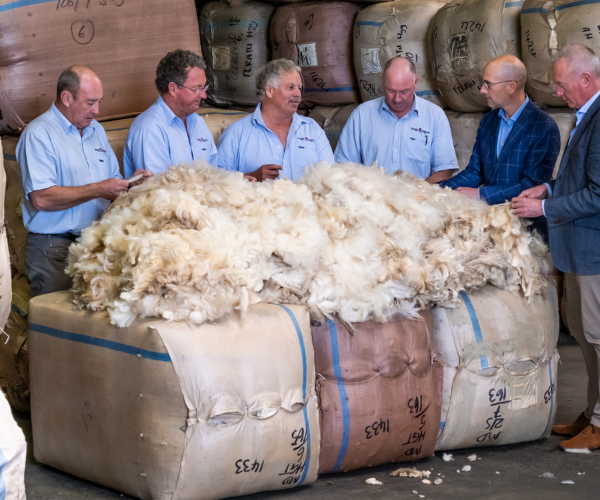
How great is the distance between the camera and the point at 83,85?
295 cm

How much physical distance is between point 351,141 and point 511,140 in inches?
37.4

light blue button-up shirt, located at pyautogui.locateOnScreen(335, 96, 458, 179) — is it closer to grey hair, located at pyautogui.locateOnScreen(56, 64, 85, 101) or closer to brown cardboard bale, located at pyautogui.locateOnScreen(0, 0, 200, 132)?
brown cardboard bale, located at pyautogui.locateOnScreen(0, 0, 200, 132)

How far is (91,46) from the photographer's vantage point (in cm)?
380

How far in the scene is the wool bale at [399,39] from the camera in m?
4.35

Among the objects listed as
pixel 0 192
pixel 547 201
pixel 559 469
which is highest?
pixel 0 192

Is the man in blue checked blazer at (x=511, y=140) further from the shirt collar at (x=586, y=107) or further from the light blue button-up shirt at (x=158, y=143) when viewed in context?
the light blue button-up shirt at (x=158, y=143)

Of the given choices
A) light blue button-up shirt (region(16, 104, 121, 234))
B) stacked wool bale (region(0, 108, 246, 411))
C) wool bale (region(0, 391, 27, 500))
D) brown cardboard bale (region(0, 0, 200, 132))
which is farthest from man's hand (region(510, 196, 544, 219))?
brown cardboard bale (region(0, 0, 200, 132))

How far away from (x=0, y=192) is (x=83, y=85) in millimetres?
1332

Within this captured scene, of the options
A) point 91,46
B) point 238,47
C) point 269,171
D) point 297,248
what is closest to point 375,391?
point 297,248

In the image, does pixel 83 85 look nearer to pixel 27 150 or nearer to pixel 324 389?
pixel 27 150

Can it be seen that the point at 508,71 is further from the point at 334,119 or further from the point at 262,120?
the point at 334,119

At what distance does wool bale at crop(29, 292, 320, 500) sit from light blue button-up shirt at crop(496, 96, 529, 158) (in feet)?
4.15

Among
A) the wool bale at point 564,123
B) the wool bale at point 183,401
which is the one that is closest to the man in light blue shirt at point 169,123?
the wool bale at point 183,401

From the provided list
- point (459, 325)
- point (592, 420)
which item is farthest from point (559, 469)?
point (459, 325)
